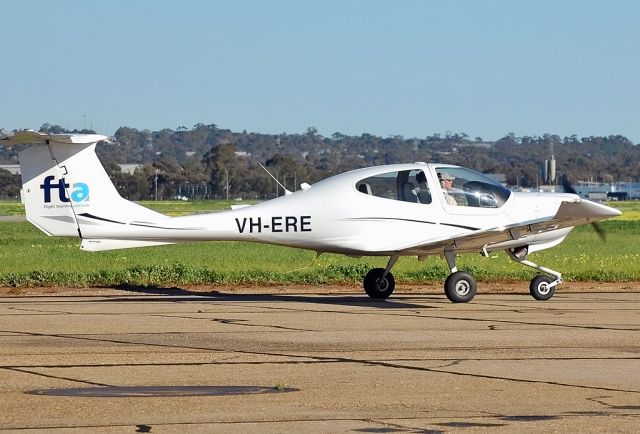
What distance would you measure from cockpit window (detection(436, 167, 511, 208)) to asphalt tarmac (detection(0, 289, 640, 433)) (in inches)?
74.6

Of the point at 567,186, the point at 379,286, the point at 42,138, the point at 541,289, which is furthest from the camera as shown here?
the point at 567,186

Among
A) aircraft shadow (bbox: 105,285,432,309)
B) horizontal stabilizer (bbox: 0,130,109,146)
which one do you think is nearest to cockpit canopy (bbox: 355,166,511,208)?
aircraft shadow (bbox: 105,285,432,309)

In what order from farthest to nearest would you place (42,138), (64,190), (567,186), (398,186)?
(567,186) → (398,186) → (64,190) → (42,138)

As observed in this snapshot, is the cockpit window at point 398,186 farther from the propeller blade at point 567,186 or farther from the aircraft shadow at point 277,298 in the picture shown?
the propeller blade at point 567,186

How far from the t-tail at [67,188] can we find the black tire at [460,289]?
5.16 metres

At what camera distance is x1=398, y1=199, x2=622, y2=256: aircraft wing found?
2033 cm

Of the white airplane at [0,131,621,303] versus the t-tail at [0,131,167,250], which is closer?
the t-tail at [0,131,167,250]

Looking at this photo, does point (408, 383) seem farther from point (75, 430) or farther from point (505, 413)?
point (75, 430)

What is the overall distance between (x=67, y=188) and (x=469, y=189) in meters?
6.40

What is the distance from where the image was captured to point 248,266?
2916 centimetres

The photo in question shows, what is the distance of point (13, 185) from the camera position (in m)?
141

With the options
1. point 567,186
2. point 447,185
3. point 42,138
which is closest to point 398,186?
point 447,185

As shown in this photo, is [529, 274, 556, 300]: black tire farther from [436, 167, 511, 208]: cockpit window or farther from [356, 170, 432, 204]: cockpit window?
[356, 170, 432, 204]: cockpit window

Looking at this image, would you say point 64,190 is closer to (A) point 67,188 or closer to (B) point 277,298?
(A) point 67,188
